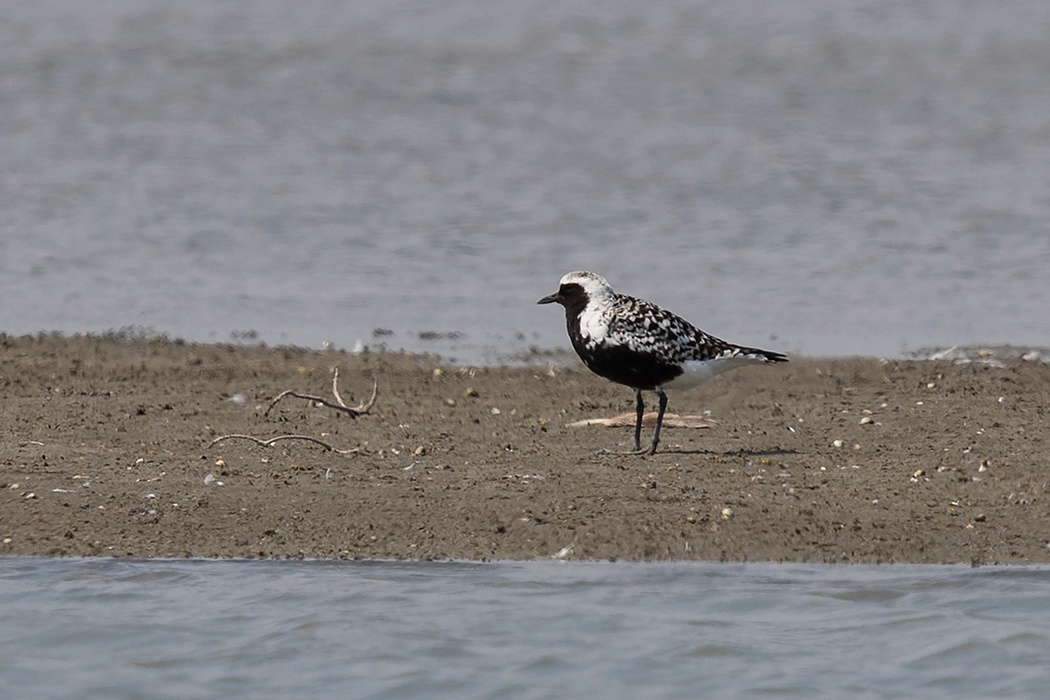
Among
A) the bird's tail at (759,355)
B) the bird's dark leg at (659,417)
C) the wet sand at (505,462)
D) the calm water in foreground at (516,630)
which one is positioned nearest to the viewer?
the calm water in foreground at (516,630)

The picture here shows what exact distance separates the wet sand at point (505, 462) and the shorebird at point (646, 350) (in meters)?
0.44

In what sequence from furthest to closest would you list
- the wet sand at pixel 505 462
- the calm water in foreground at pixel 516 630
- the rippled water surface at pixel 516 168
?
the rippled water surface at pixel 516 168 → the wet sand at pixel 505 462 → the calm water in foreground at pixel 516 630

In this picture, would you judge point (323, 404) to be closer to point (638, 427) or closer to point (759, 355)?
point (638, 427)

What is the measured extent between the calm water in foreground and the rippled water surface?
15.7ft

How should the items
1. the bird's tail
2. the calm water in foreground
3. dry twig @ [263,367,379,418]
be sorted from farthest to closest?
dry twig @ [263,367,379,418]
the bird's tail
the calm water in foreground

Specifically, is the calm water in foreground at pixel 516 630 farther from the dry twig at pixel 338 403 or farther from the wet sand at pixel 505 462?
the dry twig at pixel 338 403

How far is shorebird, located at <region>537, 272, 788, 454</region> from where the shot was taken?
8453 mm

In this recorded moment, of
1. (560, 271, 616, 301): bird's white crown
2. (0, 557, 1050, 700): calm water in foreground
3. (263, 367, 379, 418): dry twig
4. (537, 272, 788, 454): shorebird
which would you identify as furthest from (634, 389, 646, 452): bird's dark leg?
(0, 557, 1050, 700): calm water in foreground

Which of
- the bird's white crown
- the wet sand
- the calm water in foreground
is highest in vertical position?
the bird's white crown

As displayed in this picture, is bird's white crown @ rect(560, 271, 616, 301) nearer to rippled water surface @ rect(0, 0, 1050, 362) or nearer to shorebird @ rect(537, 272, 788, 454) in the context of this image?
shorebird @ rect(537, 272, 788, 454)

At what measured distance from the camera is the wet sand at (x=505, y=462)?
6.93m

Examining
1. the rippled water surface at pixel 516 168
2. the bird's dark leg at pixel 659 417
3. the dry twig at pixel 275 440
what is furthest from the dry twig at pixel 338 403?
the rippled water surface at pixel 516 168

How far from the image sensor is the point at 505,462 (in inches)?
322

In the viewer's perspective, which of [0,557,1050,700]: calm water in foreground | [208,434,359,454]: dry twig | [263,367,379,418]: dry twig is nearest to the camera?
[0,557,1050,700]: calm water in foreground
